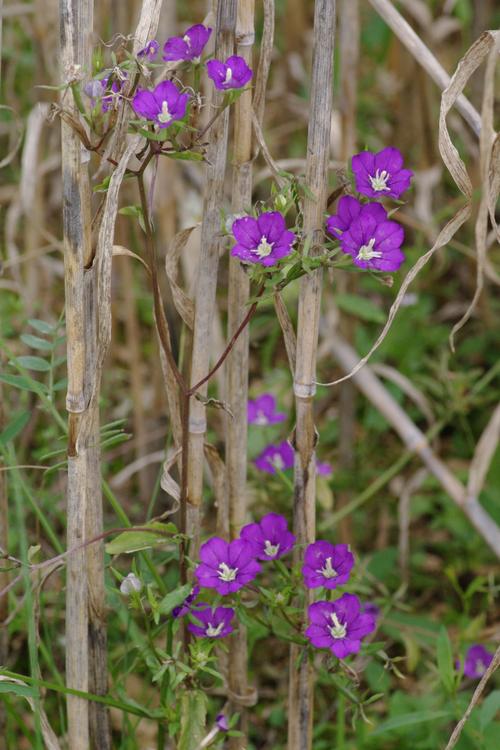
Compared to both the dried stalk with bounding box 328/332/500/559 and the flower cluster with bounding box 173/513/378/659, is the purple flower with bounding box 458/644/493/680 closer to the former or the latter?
the dried stalk with bounding box 328/332/500/559

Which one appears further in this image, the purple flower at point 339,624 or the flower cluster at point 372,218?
the purple flower at point 339,624

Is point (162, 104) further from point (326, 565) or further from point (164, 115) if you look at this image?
point (326, 565)

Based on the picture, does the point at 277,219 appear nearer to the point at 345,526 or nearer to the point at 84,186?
the point at 84,186

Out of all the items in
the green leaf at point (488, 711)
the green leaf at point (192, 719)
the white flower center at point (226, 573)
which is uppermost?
the white flower center at point (226, 573)

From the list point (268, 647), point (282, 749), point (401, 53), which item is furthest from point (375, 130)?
point (282, 749)

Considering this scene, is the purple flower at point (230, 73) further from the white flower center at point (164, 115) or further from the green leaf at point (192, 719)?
the green leaf at point (192, 719)

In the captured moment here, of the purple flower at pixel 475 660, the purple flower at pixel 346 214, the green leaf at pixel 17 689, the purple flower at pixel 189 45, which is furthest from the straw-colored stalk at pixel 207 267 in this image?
the purple flower at pixel 475 660

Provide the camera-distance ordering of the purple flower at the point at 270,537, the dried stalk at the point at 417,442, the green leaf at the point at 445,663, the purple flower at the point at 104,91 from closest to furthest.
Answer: the purple flower at the point at 104,91 < the purple flower at the point at 270,537 < the green leaf at the point at 445,663 < the dried stalk at the point at 417,442
